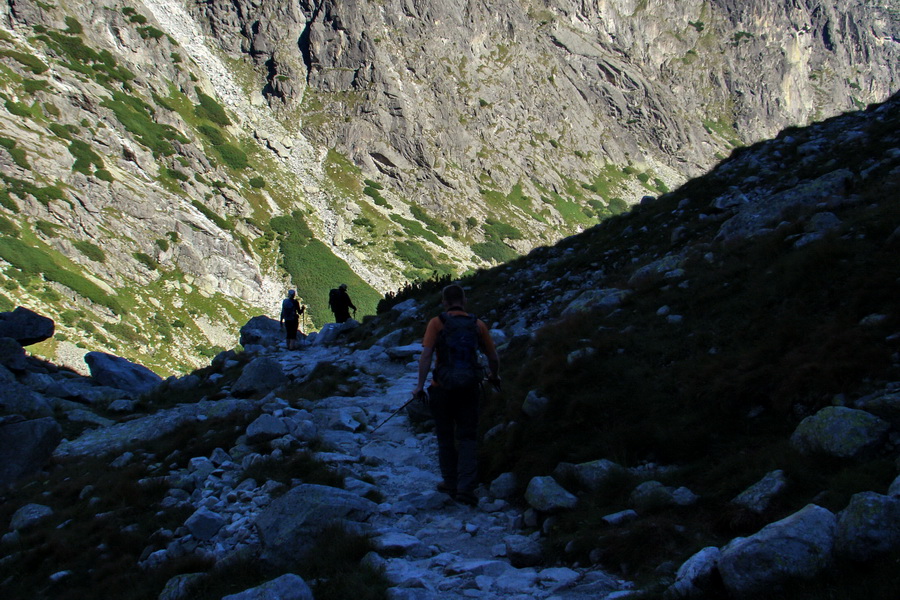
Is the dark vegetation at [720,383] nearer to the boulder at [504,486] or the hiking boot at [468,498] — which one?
the boulder at [504,486]

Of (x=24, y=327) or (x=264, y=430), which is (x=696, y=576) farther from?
(x=24, y=327)

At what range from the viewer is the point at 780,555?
313 cm

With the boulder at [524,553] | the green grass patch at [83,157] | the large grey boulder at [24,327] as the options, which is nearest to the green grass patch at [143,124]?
the green grass patch at [83,157]

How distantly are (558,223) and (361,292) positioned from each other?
49397 millimetres

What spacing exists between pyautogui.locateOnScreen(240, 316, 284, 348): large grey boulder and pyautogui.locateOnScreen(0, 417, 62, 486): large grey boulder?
1031 cm

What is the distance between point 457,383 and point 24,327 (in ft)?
55.6

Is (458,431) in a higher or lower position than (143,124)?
lower

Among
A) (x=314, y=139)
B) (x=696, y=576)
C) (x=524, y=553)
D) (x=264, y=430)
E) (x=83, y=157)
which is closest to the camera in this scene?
(x=696, y=576)

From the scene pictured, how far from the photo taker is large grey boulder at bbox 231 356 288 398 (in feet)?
42.6

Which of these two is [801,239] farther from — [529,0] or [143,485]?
[529,0]

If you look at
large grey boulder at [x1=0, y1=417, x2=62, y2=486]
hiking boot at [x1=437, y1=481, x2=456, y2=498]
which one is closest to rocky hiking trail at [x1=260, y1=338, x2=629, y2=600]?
hiking boot at [x1=437, y1=481, x2=456, y2=498]

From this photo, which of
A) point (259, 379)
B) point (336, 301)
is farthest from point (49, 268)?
point (259, 379)

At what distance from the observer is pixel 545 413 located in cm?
692

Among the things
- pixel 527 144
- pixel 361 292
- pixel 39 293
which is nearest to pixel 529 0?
pixel 527 144
